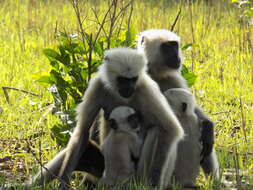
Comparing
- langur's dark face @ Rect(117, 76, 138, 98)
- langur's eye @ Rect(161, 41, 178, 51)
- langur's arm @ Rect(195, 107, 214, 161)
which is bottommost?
A: langur's arm @ Rect(195, 107, 214, 161)

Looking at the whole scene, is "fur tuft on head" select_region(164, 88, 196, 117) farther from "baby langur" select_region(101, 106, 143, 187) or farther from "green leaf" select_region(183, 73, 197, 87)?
"green leaf" select_region(183, 73, 197, 87)

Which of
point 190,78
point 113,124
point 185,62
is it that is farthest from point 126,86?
point 185,62

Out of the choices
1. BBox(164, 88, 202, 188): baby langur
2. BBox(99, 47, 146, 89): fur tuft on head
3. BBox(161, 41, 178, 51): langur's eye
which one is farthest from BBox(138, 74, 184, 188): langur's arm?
BBox(161, 41, 178, 51): langur's eye

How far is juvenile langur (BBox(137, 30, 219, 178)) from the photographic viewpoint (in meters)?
5.48

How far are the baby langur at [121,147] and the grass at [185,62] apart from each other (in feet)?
1.85

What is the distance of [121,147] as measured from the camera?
15.8 feet

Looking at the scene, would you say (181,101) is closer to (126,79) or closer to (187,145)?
(187,145)

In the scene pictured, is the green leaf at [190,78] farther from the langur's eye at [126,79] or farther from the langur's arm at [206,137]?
the langur's eye at [126,79]

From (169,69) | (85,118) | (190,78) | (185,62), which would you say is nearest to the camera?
(85,118)

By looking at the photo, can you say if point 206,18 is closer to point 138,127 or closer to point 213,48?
point 213,48

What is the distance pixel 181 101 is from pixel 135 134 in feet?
1.68

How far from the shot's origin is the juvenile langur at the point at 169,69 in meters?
5.48

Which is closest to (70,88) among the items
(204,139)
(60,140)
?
(60,140)

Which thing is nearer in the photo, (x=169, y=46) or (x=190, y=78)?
(x=169, y=46)
